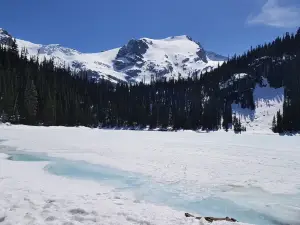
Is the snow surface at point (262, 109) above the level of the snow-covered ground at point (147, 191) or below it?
above

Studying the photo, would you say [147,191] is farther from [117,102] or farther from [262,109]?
[262,109]

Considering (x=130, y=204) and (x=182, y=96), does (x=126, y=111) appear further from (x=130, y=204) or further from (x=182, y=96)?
(x=130, y=204)

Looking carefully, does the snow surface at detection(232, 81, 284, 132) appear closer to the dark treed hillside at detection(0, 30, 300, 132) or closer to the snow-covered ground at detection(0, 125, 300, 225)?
the dark treed hillside at detection(0, 30, 300, 132)

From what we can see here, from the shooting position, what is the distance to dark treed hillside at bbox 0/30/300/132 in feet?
329

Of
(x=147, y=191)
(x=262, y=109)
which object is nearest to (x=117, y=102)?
(x=262, y=109)

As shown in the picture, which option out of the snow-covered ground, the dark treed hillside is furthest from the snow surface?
the snow-covered ground

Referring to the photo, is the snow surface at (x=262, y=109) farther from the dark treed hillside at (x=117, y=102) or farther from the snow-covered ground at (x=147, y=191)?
the snow-covered ground at (x=147, y=191)

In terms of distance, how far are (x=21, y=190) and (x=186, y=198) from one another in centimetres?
782

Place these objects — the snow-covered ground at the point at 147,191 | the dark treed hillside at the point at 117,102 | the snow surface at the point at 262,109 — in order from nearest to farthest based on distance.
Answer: the snow-covered ground at the point at 147,191 → the dark treed hillside at the point at 117,102 → the snow surface at the point at 262,109

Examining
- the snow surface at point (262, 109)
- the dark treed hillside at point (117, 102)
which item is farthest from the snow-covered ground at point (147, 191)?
the snow surface at point (262, 109)

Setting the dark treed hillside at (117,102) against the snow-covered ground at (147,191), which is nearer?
the snow-covered ground at (147,191)

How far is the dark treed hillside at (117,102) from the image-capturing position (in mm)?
100312

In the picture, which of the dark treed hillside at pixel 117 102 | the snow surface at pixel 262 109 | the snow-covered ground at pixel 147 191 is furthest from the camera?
the snow surface at pixel 262 109

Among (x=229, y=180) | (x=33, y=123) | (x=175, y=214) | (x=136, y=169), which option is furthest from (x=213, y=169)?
(x=33, y=123)
